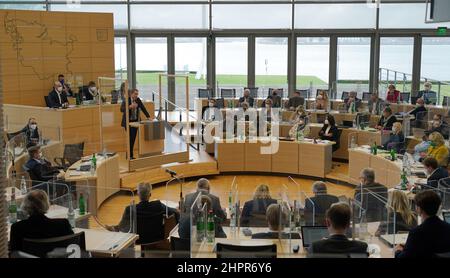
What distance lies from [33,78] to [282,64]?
7999mm

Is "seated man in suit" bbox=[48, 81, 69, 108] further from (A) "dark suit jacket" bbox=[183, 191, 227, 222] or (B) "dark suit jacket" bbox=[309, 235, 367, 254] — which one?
(B) "dark suit jacket" bbox=[309, 235, 367, 254]

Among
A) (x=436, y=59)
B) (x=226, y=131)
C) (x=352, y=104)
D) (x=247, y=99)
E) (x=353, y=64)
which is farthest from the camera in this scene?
(x=353, y=64)

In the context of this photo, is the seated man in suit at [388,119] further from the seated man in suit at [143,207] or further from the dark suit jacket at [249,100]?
the seated man in suit at [143,207]

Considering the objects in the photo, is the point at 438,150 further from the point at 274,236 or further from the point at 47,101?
the point at 47,101

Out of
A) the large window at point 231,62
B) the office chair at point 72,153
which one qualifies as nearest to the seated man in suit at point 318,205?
the office chair at point 72,153

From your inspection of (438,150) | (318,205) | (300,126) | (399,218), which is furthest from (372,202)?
(300,126)

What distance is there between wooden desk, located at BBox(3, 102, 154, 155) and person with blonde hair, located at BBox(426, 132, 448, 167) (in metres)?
6.43

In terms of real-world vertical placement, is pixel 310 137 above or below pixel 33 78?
A: below

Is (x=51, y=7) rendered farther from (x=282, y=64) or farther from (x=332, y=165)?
(x=332, y=165)

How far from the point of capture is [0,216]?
7.57 ft

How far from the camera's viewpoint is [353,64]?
1817cm

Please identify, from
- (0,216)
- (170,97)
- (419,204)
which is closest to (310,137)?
(170,97)

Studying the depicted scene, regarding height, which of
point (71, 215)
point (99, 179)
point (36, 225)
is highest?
point (36, 225)

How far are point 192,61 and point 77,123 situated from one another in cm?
674
